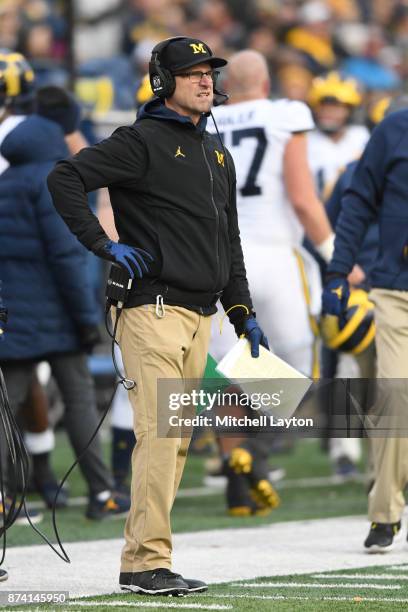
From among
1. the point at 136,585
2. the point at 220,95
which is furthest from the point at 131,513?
the point at 220,95

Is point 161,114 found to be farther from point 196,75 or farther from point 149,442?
point 149,442

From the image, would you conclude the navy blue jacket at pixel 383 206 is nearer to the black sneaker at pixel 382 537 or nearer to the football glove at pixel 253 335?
the black sneaker at pixel 382 537

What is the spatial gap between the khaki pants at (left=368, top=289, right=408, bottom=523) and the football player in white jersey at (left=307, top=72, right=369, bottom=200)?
497 centimetres

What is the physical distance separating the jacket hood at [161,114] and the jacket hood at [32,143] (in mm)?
2607

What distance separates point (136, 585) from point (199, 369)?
2.80ft

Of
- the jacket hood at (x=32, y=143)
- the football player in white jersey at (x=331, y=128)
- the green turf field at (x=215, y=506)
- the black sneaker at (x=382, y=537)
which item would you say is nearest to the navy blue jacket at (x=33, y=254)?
the jacket hood at (x=32, y=143)

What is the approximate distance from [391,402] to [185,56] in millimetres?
1997

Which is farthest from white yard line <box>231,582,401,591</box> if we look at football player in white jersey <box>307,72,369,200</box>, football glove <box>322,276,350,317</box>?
football player in white jersey <box>307,72,369,200</box>

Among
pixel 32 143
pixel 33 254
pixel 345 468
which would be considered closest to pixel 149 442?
pixel 33 254

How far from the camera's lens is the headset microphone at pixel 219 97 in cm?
657

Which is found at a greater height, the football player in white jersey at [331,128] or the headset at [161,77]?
the headset at [161,77]

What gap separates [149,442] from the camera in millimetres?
6219

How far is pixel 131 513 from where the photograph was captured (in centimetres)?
629

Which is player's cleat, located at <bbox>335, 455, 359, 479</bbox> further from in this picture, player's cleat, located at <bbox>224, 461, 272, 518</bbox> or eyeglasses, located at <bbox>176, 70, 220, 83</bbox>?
eyeglasses, located at <bbox>176, 70, 220, 83</bbox>
